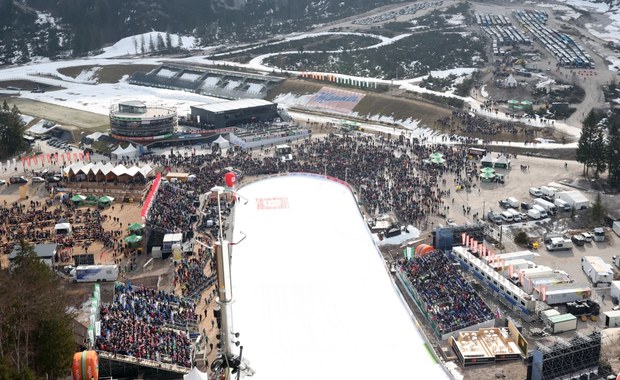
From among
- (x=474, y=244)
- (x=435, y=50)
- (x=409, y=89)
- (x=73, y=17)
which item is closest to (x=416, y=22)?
(x=435, y=50)

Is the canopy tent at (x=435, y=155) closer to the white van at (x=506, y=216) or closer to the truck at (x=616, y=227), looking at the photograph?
the white van at (x=506, y=216)

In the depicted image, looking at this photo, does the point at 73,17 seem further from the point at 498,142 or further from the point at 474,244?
the point at 474,244

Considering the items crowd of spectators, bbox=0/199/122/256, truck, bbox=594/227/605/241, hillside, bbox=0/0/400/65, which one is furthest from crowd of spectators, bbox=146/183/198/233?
hillside, bbox=0/0/400/65

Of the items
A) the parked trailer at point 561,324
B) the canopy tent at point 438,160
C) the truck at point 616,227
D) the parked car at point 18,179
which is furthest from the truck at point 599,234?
the parked car at point 18,179

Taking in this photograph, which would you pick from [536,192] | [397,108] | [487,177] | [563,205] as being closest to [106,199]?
[487,177]

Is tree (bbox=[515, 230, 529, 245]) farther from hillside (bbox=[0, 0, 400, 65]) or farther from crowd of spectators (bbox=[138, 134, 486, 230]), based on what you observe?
hillside (bbox=[0, 0, 400, 65])
